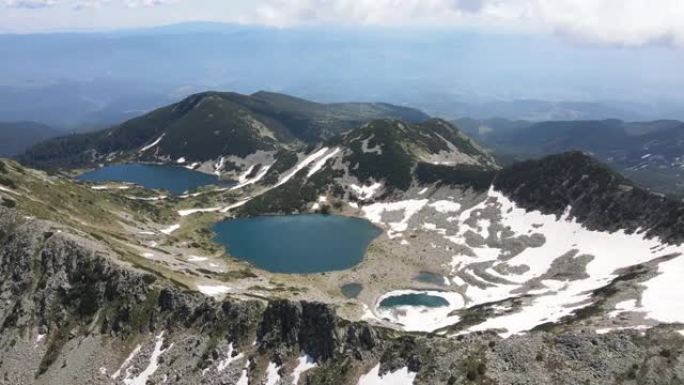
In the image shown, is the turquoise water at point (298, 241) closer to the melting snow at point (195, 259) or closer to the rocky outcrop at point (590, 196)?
the melting snow at point (195, 259)

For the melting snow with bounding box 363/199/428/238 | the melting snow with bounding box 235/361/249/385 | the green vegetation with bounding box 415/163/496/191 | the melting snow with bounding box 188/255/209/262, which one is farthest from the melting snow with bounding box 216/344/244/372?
the green vegetation with bounding box 415/163/496/191

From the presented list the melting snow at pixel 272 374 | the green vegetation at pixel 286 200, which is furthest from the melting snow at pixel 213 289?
the green vegetation at pixel 286 200

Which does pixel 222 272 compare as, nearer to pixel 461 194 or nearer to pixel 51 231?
pixel 51 231

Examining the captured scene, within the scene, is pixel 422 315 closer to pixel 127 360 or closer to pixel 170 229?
pixel 127 360

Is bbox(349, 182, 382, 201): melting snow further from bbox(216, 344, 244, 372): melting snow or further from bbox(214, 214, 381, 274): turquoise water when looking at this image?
bbox(216, 344, 244, 372): melting snow

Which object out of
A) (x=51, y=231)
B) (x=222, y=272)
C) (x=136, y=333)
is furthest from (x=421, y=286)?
(x=51, y=231)

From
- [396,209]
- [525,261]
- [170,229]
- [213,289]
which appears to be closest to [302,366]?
[213,289]
